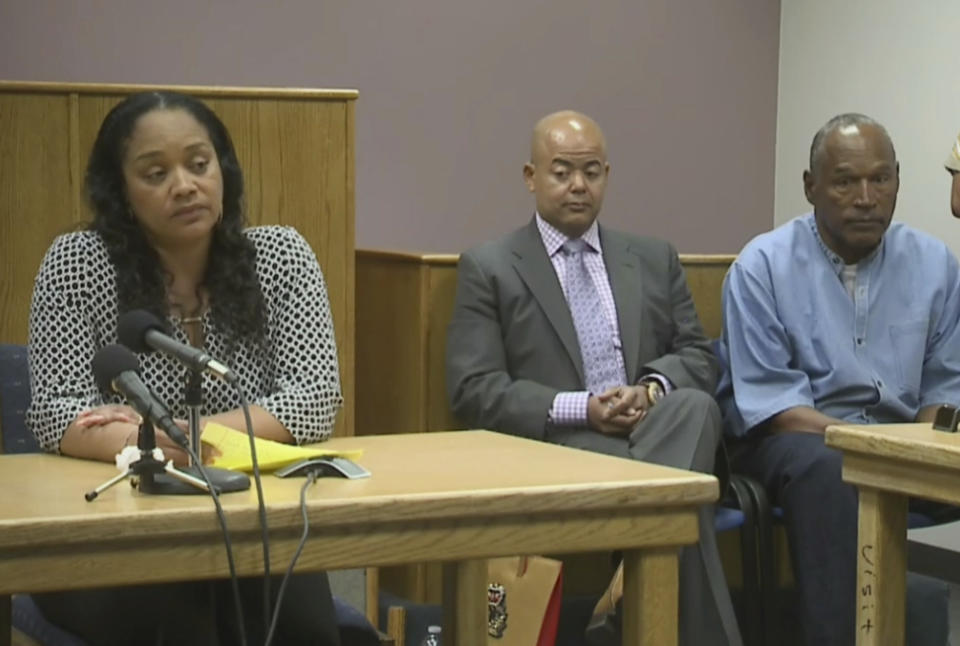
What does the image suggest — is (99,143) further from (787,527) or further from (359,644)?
(787,527)

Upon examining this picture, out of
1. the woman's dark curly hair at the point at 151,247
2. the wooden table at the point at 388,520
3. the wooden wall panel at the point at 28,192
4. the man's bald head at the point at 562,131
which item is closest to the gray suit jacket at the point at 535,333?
the man's bald head at the point at 562,131

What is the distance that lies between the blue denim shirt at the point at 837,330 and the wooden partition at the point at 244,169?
1.09 m

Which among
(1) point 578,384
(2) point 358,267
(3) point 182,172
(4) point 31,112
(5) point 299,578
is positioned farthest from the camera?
(2) point 358,267

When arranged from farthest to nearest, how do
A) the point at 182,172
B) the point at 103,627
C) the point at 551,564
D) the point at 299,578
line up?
the point at 551,564, the point at 182,172, the point at 299,578, the point at 103,627

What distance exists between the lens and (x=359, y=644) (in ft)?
8.95

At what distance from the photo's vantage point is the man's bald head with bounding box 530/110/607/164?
436 cm

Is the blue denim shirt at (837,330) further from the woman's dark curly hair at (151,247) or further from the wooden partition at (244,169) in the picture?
the woman's dark curly hair at (151,247)

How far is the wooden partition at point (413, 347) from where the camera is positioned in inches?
164

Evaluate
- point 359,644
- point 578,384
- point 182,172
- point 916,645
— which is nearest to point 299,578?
point 359,644

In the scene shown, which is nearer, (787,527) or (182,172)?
(182,172)

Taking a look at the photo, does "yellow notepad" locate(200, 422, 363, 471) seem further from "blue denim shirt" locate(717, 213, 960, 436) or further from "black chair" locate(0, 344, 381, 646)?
"blue denim shirt" locate(717, 213, 960, 436)

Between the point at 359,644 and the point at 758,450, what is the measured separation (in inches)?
64.7

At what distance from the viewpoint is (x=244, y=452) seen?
228 cm

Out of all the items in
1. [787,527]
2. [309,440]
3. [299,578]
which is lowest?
[787,527]
